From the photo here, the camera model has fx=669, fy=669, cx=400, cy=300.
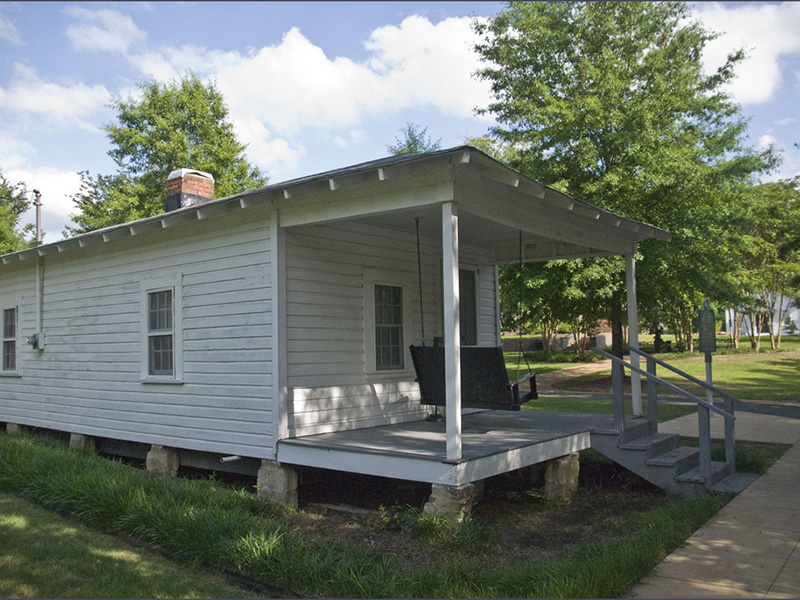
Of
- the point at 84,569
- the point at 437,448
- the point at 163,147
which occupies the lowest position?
the point at 84,569

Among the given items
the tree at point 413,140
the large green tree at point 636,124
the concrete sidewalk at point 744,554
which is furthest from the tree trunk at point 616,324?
the tree at point 413,140

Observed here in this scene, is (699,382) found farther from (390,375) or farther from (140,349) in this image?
(140,349)

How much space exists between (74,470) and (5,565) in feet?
7.22

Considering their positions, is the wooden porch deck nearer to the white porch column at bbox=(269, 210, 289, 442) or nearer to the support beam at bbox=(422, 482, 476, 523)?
the support beam at bbox=(422, 482, 476, 523)

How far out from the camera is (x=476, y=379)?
6766mm

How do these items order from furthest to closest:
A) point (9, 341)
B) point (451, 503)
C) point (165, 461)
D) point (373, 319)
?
point (9, 341) < point (165, 461) < point (373, 319) < point (451, 503)

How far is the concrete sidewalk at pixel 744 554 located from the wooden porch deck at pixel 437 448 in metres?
1.61

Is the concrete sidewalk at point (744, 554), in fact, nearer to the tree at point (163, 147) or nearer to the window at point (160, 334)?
the window at point (160, 334)

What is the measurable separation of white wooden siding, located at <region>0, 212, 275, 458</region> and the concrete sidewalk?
157 inches

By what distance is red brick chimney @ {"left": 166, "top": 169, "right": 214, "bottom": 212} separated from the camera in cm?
993

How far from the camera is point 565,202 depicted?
662 centimetres

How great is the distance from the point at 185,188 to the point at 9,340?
4.40 metres

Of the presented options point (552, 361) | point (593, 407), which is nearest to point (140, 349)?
→ point (593, 407)

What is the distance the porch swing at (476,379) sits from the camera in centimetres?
655
